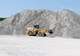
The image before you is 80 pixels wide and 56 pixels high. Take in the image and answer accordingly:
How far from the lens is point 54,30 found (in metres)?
41.4

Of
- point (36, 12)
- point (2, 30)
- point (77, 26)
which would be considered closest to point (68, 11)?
point (77, 26)

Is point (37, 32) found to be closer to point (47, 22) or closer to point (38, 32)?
point (38, 32)

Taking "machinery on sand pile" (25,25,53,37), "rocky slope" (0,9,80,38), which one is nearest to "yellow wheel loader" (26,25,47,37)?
"machinery on sand pile" (25,25,53,37)

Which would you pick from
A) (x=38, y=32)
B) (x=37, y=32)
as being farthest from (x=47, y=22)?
(x=38, y=32)

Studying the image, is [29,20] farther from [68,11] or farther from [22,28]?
[68,11]

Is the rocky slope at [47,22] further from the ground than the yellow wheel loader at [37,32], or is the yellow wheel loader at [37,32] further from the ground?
the rocky slope at [47,22]

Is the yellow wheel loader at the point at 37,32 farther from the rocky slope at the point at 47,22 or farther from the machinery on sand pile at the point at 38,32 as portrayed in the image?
the rocky slope at the point at 47,22

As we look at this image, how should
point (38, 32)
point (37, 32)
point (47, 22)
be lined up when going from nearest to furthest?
point (38, 32)
point (37, 32)
point (47, 22)

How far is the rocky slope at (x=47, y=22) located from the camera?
3927cm

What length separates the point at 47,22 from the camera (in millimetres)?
46062

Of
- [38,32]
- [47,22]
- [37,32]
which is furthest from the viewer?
[47,22]

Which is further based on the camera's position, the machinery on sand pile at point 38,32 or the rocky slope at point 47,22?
the rocky slope at point 47,22

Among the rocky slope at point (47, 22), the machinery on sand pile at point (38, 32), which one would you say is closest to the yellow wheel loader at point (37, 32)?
the machinery on sand pile at point (38, 32)

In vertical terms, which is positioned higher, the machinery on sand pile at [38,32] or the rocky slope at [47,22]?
the rocky slope at [47,22]
